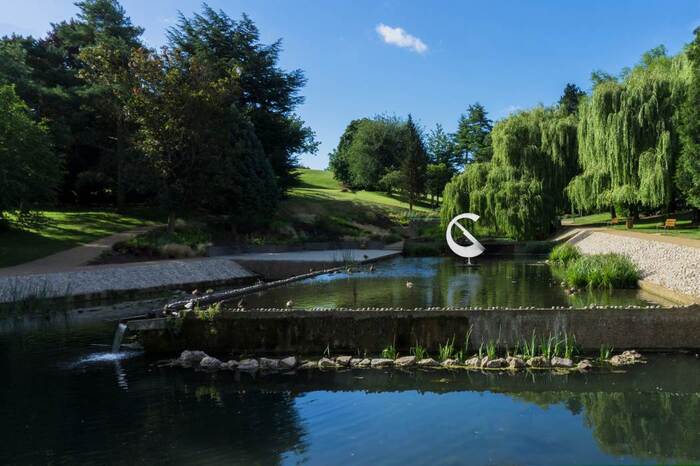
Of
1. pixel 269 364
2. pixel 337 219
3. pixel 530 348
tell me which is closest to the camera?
pixel 269 364

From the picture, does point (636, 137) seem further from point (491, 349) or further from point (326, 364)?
point (326, 364)

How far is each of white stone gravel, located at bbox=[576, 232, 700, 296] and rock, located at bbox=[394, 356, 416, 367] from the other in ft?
28.0

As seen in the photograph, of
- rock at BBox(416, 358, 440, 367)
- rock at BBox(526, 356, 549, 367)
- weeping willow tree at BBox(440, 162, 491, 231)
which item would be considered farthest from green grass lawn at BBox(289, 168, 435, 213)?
rock at BBox(526, 356, 549, 367)

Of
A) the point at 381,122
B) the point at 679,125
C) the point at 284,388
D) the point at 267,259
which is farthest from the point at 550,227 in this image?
the point at 381,122

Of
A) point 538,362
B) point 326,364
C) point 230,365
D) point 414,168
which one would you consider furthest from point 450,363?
point 414,168

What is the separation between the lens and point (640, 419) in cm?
751

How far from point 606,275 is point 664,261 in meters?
1.90

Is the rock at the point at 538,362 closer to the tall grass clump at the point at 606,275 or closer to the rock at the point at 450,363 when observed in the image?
the rock at the point at 450,363

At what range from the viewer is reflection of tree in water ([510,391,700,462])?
21.3ft

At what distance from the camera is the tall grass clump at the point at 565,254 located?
81.5ft

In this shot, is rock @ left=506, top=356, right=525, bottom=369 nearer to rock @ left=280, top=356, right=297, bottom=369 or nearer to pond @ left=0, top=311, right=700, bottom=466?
pond @ left=0, top=311, right=700, bottom=466

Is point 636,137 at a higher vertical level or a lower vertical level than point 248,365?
higher

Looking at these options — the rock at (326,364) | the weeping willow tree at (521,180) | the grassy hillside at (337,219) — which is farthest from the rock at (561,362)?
the grassy hillside at (337,219)

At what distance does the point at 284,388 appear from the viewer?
9172 millimetres
